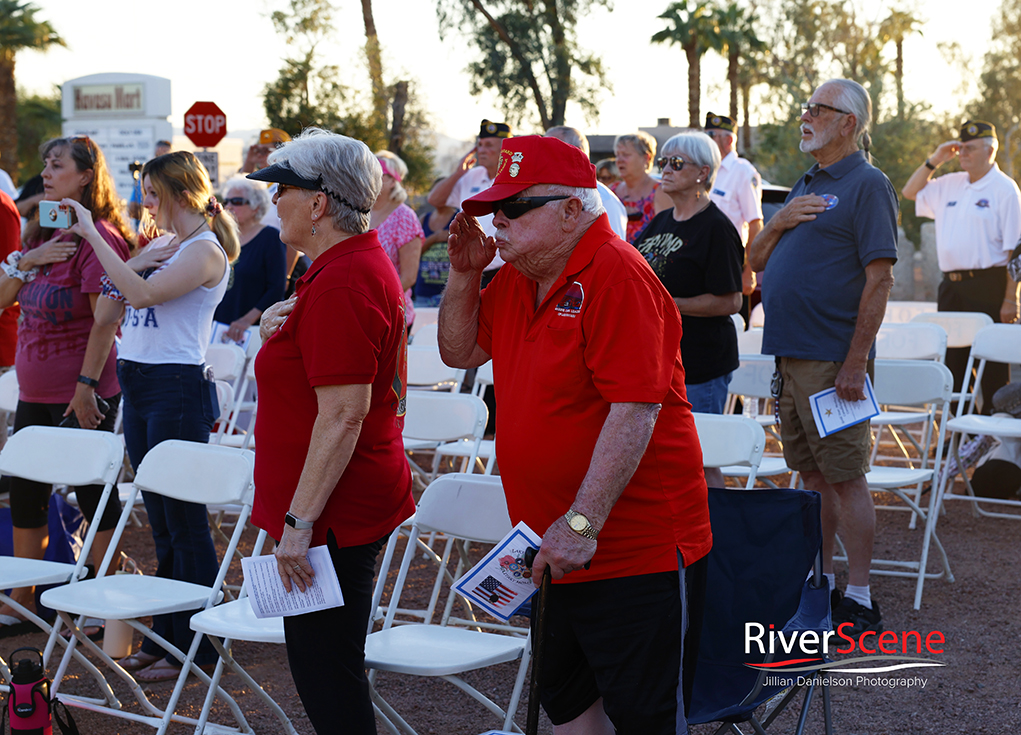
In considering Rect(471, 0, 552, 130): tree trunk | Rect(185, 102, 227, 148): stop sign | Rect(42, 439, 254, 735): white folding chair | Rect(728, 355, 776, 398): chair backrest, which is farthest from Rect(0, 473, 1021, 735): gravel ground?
Rect(471, 0, 552, 130): tree trunk

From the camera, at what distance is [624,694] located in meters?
2.12

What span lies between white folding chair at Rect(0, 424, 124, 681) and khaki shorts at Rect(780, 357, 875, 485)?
8.22ft

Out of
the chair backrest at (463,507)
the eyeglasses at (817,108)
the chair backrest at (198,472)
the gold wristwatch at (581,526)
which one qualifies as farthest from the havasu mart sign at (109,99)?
the gold wristwatch at (581,526)

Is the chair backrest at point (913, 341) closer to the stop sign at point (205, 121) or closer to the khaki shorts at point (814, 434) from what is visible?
the khaki shorts at point (814, 434)

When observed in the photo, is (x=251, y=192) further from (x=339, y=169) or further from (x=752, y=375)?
(x=339, y=169)

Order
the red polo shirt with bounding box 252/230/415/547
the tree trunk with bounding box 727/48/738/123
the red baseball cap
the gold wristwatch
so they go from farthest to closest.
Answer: the tree trunk with bounding box 727/48/738/123, the red polo shirt with bounding box 252/230/415/547, the red baseball cap, the gold wristwatch

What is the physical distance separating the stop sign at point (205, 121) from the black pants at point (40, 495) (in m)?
9.35

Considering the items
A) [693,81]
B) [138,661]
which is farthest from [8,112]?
[138,661]

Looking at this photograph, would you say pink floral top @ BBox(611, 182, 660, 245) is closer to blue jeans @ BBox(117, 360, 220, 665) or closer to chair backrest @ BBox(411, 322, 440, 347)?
chair backrest @ BBox(411, 322, 440, 347)

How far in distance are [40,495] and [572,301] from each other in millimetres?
2978

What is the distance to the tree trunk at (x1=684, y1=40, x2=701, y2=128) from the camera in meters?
28.4

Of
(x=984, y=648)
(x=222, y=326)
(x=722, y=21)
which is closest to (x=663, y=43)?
(x=722, y=21)

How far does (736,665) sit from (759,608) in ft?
0.58

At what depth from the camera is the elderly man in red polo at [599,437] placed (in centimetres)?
199
